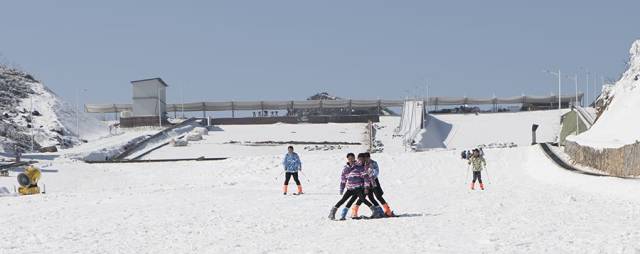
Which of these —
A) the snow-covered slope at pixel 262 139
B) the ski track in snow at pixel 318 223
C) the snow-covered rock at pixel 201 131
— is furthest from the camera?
the snow-covered rock at pixel 201 131

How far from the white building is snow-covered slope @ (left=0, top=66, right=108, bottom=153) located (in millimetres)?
4404

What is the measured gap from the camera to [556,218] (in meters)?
14.9

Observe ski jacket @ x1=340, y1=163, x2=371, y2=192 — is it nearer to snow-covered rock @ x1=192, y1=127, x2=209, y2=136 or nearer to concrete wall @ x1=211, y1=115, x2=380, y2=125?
snow-covered rock @ x1=192, y1=127, x2=209, y2=136

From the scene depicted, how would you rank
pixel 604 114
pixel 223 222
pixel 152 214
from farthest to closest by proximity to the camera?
pixel 604 114 → pixel 152 214 → pixel 223 222

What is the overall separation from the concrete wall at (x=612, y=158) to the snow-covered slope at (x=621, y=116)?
0.29m

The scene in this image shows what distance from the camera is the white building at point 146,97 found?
95688mm

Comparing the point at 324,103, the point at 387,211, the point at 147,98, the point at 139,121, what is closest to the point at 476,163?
the point at 387,211

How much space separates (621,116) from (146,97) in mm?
65527

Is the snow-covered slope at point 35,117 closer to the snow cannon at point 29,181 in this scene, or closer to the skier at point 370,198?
the snow cannon at point 29,181

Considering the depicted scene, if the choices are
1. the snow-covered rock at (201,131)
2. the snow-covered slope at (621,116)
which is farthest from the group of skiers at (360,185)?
the snow-covered rock at (201,131)

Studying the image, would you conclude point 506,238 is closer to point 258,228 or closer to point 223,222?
point 258,228

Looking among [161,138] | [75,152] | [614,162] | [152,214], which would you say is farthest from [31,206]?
[161,138]

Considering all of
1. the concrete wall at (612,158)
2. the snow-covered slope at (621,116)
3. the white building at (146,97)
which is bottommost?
the concrete wall at (612,158)

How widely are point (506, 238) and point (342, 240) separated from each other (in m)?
2.30
